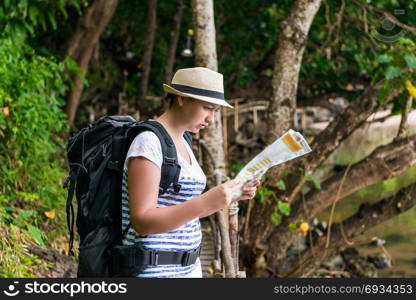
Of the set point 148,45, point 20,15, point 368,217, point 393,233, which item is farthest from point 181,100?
point 393,233

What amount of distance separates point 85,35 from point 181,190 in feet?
22.3

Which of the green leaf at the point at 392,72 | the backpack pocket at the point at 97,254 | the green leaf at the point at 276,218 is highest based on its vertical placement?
the green leaf at the point at 392,72

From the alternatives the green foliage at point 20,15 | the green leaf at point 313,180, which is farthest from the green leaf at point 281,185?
the green foliage at point 20,15

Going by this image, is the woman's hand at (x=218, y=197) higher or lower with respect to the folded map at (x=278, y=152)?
lower

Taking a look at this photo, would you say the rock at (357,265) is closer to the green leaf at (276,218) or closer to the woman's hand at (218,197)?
the green leaf at (276,218)

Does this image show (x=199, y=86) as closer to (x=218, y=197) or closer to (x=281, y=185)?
(x=218, y=197)

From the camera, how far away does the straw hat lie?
2.18 meters

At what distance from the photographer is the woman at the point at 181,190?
Result: 1955 millimetres

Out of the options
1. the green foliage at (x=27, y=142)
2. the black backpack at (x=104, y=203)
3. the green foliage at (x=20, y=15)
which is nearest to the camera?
the black backpack at (x=104, y=203)

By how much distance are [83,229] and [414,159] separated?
4.81 meters

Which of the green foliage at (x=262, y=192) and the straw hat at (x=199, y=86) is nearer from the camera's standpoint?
A: the straw hat at (x=199, y=86)

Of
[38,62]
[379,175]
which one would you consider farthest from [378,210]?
[38,62]

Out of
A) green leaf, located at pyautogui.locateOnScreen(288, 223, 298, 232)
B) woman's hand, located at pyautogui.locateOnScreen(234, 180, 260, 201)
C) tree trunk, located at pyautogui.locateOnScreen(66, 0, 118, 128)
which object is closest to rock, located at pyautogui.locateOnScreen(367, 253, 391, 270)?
green leaf, located at pyautogui.locateOnScreen(288, 223, 298, 232)

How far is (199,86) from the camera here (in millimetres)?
2201
